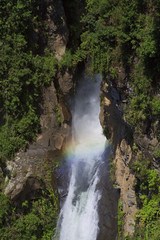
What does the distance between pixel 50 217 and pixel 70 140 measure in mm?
3698

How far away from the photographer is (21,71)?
1259 centimetres

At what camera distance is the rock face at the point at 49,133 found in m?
12.3

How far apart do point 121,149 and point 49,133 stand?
3818mm

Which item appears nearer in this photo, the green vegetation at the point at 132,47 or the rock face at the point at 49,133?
the green vegetation at the point at 132,47

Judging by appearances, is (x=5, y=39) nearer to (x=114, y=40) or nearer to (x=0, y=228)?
(x=114, y=40)

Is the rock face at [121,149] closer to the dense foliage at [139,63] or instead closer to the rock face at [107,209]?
the rock face at [107,209]

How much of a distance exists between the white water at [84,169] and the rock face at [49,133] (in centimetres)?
95

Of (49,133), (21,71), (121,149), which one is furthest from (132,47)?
(49,133)

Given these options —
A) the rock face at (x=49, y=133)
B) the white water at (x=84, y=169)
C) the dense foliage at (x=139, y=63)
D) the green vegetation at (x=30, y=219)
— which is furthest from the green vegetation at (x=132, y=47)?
the green vegetation at (x=30, y=219)

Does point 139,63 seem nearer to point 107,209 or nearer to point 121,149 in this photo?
point 121,149

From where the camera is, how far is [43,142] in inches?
516

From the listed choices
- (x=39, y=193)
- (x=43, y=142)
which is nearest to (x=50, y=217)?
(x=39, y=193)

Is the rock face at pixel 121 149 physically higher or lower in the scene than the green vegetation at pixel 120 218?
higher

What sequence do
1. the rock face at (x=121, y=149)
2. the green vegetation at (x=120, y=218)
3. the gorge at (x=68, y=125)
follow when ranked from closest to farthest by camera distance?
the gorge at (x=68, y=125) → the rock face at (x=121, y=149) → the green vegetation at (x=120, y=218)
